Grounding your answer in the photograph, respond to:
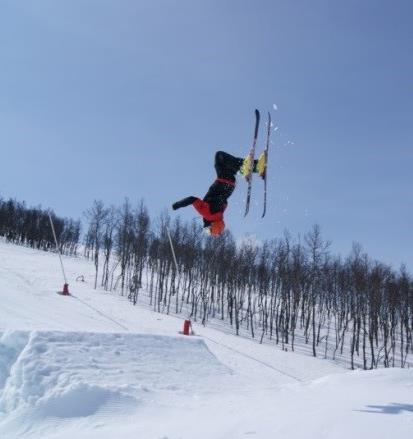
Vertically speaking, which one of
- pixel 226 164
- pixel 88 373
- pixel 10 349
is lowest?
pixel 88 373

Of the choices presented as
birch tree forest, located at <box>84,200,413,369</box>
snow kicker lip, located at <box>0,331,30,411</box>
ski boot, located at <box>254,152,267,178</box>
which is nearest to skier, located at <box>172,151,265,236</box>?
ski boot, located at <box>254,152,267,178</box>

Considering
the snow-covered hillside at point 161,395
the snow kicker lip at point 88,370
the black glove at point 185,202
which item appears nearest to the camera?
the snow-covered hillside at point 161,395

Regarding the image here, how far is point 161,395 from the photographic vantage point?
7812 millimetres

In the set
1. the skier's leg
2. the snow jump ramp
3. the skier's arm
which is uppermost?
the skier's leg

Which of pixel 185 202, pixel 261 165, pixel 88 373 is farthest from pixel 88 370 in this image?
pixel 261 165

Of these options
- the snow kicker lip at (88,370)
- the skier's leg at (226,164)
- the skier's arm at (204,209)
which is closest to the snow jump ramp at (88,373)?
the snow kicker lip at (88,370)

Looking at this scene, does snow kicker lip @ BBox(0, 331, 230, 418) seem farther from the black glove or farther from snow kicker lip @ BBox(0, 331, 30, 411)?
the black glove

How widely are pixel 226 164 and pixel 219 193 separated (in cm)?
60

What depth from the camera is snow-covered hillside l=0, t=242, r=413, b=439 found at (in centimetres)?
514

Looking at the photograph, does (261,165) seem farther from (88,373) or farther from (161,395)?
(88,373)

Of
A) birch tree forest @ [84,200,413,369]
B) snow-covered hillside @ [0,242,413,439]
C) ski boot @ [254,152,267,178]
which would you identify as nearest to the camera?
snow-covered hillside @ [0,242,413,439]

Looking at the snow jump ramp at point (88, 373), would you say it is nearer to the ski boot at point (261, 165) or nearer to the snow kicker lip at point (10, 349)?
the snow kicker lip at point (10, 349)

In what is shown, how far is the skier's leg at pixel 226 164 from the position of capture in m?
8.35

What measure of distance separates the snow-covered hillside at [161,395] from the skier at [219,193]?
3.29 meters
